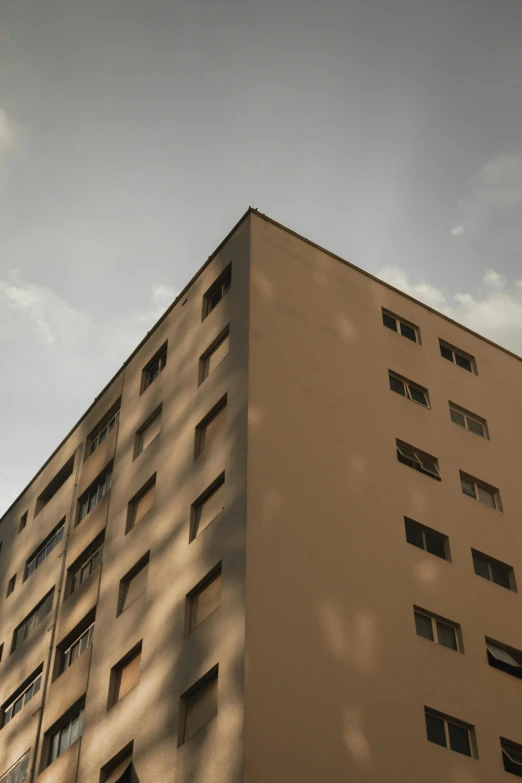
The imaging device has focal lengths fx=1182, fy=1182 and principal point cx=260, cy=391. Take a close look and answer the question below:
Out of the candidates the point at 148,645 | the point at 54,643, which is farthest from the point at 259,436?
the point at 54,643

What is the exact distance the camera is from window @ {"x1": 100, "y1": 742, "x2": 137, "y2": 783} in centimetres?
2764

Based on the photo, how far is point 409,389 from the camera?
35.6m

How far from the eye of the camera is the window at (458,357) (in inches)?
1509

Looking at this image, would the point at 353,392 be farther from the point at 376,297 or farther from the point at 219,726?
the point at 219,726

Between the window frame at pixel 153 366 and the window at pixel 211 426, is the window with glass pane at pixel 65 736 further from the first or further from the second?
the window frame at pixel 153 366

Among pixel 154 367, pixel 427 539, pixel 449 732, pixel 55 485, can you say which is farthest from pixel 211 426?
pixel 55 485

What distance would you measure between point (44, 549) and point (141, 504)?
853cm

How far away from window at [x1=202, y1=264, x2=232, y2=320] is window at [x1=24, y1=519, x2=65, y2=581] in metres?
9.83

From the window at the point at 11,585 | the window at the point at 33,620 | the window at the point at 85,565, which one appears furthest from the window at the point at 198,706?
the window at the point at 11,585

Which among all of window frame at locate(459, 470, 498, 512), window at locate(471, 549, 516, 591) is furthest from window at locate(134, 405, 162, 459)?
window at locate(471, 549, 516, 591)

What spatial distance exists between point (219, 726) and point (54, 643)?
1277cm

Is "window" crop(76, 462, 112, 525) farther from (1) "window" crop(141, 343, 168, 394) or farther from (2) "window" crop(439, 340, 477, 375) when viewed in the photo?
(2) "window" crop(439, 340, 477, 375)

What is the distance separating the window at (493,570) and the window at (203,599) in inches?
307

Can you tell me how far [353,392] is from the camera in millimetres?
33344
